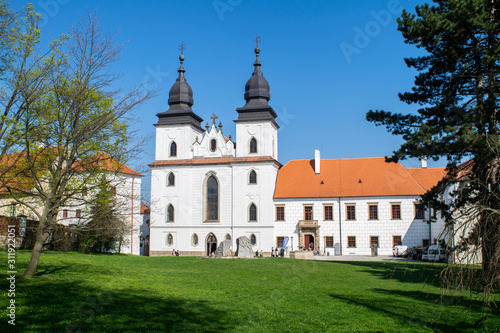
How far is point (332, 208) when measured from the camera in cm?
4422

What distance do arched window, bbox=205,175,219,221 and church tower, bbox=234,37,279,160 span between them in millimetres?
3750

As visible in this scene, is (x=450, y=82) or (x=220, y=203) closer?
(x=450, y=82)

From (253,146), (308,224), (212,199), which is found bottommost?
(308,224)

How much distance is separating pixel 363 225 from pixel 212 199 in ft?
49.2

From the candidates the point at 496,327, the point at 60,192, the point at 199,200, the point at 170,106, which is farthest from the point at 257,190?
the point at 496,327

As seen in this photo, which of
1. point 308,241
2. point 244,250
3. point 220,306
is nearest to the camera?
point 220,306

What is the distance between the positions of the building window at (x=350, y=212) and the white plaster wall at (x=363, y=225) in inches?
11.4

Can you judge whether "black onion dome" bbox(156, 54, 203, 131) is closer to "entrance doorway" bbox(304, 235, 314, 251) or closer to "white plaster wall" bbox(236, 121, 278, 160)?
"white plaster wall" bbox(236, 121, 278, 160)

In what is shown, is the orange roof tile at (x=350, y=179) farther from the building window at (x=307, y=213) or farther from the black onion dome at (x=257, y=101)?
the black onion dome at (x=257, y=101)

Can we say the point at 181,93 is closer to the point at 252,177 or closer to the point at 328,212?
the point at 252,177

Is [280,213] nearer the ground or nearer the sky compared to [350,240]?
nearer the sky

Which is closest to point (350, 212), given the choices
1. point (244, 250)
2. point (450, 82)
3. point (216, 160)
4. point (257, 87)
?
point (244, 250)

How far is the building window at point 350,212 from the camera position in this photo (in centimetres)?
4378

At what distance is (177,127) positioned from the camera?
48.0m
